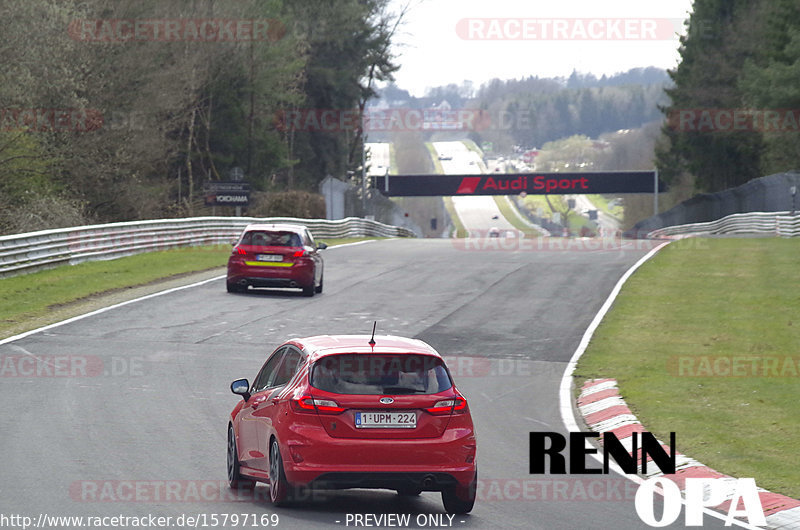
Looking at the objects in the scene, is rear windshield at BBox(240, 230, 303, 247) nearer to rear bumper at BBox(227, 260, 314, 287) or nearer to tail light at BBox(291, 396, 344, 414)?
rear bumper at BBox(227, 260, 314, 287)

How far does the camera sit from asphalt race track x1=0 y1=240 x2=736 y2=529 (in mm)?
8867

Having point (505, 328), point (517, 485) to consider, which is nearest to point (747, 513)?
point (517, 485)

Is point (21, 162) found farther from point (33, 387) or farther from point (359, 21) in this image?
point (359, 21)

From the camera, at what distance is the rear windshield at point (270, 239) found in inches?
1032

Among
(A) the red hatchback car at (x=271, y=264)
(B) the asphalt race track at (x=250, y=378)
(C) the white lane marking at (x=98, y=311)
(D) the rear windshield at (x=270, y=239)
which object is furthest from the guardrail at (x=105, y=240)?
(D) the rear windshield at (x=270, y=239)

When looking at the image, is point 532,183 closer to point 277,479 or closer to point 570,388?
point 570,388

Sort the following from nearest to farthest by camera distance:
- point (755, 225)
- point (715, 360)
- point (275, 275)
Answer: point (715, 360) → point (275, 275) → point (755, 225)

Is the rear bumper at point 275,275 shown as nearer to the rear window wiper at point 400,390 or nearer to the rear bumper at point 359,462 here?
the rear window wiper at point 400,390

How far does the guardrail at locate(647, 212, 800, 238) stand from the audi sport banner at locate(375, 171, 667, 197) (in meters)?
32.2

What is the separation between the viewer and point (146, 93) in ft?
157

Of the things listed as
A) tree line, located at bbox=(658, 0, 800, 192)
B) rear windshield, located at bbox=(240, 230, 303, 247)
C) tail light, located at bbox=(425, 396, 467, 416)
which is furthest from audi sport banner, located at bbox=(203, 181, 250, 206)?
tail light, located at bbox=(425, 396, 467, 416)

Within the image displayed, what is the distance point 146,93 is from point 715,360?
34.8 m

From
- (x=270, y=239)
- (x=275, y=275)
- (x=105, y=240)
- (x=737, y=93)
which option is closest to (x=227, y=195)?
(x=105, y=240)

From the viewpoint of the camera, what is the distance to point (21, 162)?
38.3 metres
